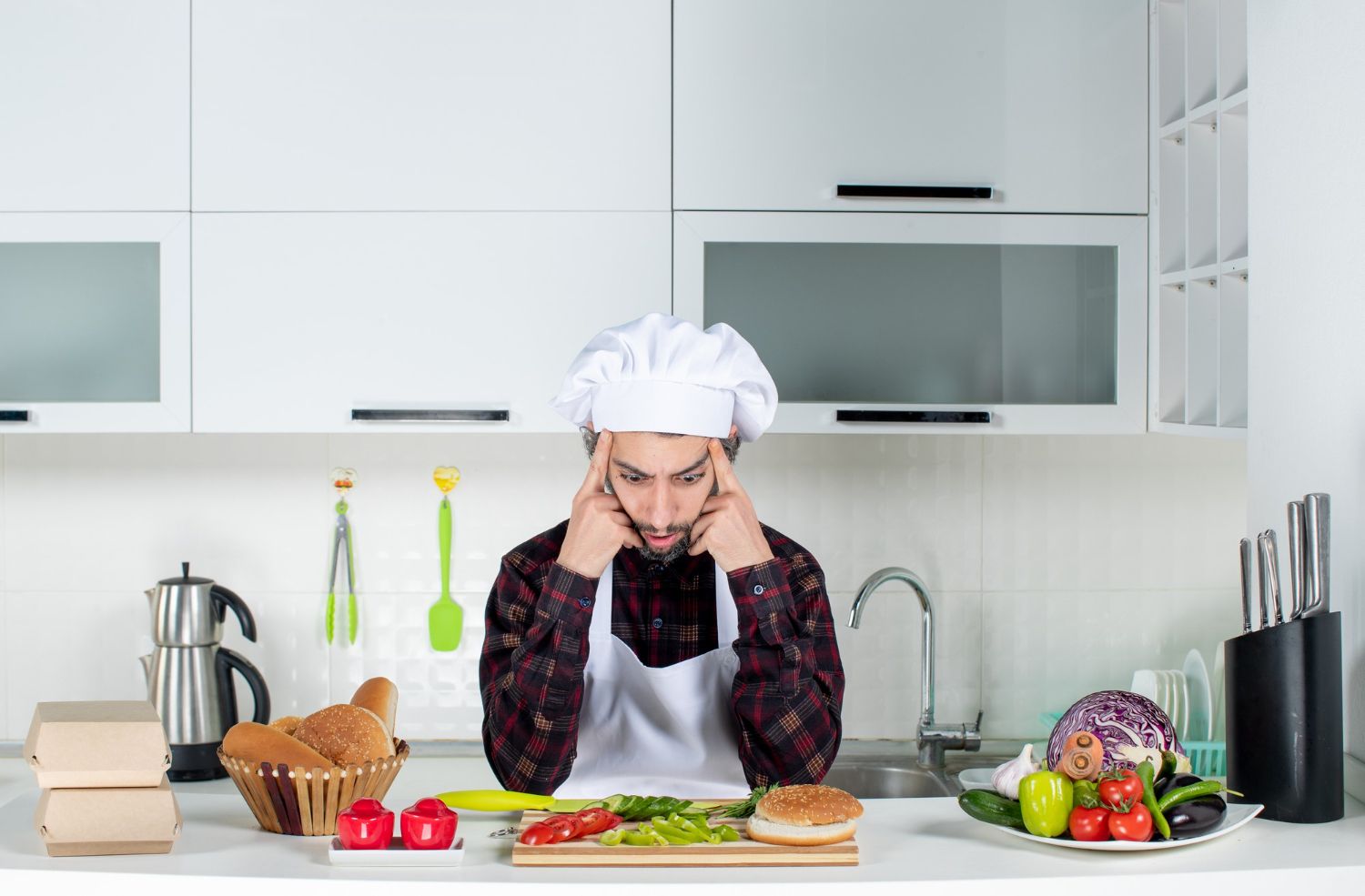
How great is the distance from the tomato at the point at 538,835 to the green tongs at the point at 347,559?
1.29 meters

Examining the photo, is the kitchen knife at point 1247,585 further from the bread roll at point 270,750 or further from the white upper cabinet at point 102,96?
the white upper cabinet at point 102,96

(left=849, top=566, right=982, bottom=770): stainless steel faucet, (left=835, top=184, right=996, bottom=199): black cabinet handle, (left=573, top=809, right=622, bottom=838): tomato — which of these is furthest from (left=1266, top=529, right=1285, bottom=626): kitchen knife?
(left=849, top=566, right=982, bottom=770): stainless steel faucet

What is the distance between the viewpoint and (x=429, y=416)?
1.96 metres

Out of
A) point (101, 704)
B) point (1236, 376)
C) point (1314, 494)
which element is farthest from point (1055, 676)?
point (101, 704)

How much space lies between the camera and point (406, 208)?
1958 mm

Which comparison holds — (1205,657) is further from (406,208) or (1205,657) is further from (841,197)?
(406,208)

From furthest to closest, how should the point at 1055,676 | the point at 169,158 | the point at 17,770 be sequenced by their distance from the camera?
the point at 1055,676 → the point at 17,770 → the point at 169,158

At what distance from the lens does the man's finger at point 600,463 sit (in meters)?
1.50

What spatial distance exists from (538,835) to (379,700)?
0.87 ft

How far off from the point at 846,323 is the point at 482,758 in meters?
1.00

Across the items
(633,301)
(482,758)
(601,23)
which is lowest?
(482,758)

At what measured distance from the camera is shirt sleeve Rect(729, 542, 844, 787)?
1481mm

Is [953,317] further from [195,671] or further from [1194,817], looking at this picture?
[195,671]

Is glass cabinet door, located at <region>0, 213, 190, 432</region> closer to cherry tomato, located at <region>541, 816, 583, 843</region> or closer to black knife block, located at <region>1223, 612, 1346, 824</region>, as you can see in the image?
cherry tomato, located at <region>541, 816, 583, 843</region>
